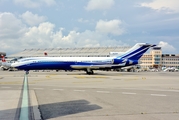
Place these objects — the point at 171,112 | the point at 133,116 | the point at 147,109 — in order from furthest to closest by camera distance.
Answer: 1. the point at 147,109
2. the point at 171,112
3. the point at 133,116

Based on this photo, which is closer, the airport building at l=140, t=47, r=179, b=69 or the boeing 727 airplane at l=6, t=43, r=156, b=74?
the boeing 727 airplane at l=6, t=43, r=156, b=74

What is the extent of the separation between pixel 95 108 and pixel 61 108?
4.70 ft

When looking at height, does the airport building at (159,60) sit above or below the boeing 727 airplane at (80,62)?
above

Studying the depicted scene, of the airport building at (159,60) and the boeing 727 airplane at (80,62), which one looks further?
the airport building at (159,60)

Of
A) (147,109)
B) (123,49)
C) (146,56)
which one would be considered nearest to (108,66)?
(147,109)

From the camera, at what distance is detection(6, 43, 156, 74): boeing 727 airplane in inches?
1810

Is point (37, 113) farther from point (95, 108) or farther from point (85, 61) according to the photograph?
point (85, 61)

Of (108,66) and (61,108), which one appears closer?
(61,108)

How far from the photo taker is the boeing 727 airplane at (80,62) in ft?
151

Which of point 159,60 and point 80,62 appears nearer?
point 80,62

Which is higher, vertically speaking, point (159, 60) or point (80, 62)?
point (159, 60)

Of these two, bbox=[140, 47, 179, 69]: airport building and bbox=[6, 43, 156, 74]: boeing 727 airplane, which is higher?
bbox=[140, 47, 179, 69]: airport building

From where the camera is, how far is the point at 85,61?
4750 centimetres

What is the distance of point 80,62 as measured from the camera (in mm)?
47281
